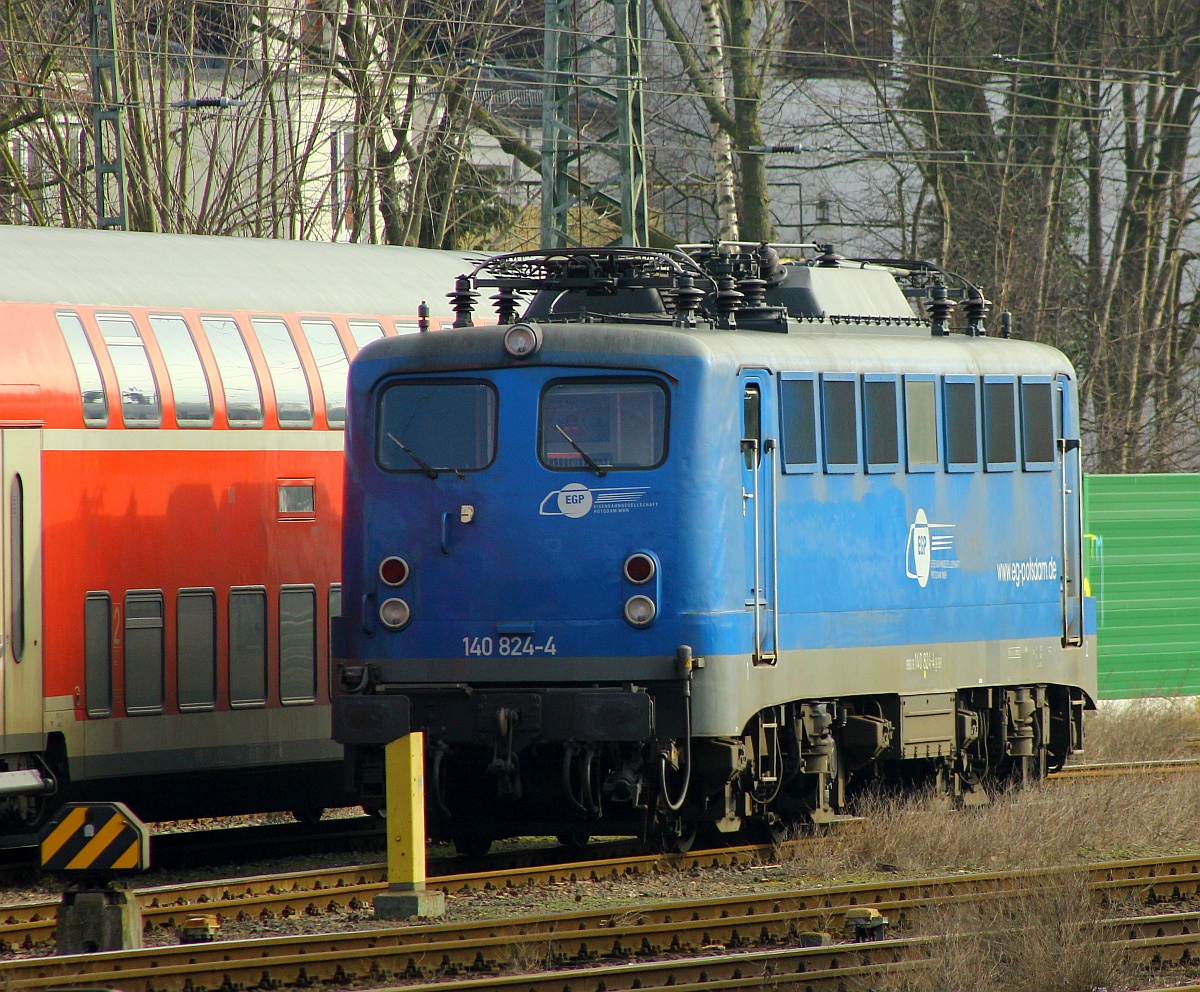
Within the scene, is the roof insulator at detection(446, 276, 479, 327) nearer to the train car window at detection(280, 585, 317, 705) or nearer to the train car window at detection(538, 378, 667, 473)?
the train car window at detection(538, 378, 667, 473)

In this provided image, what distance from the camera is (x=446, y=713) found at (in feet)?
38.3

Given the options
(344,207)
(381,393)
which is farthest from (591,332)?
(344,207)

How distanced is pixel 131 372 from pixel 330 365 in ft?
5.40

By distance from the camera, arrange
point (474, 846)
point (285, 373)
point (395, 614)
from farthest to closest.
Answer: point (285, 373), point (474, 846), point (395, 614)

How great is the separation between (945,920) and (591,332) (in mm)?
3874

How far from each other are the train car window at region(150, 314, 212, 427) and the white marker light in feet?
8.25

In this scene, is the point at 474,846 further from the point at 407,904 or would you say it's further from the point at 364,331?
the point at 364,331

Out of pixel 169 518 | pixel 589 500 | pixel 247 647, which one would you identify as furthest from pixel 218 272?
pixel 589 500

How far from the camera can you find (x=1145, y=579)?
22.2 meters

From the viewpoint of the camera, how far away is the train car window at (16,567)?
12.1 meters

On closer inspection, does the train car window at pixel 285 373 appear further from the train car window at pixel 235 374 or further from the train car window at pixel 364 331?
the train car window at pixel 364 331

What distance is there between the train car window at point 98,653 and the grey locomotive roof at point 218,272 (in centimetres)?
187

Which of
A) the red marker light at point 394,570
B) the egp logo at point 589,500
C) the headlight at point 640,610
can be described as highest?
the egp logo at point 589,500

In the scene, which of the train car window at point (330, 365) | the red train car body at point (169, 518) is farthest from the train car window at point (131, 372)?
the train car window at point (330, 365)
